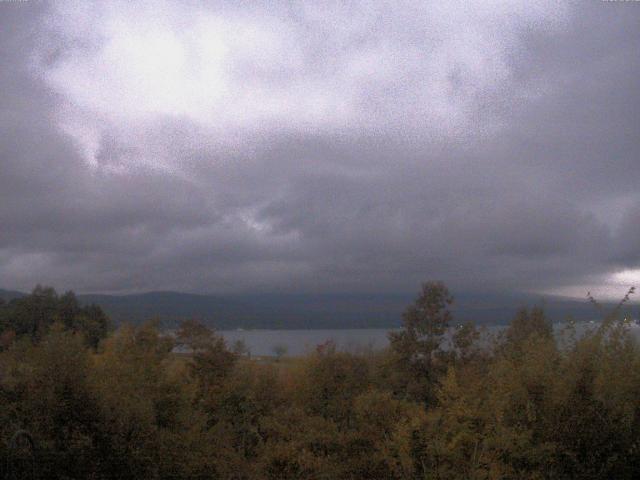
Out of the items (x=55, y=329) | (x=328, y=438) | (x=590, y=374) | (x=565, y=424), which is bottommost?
(x=328, y=438)

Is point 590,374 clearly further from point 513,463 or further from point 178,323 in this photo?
point 178,323

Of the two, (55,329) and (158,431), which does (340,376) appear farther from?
(55,329)

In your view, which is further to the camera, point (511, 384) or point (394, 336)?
point (394, 336)

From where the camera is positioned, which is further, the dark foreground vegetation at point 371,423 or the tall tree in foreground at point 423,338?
the tall tree in foreground at point 423,338

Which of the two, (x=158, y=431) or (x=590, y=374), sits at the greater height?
(x=590, y=374)

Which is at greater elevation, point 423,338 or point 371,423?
point 423,338

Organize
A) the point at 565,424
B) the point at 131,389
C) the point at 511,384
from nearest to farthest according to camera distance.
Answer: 1. the point at 565,424
2. the point at 511,384
3. the point at 131,389

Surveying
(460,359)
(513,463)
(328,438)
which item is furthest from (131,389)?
(460,359)

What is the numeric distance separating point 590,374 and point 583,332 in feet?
5.21

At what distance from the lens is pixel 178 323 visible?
92.2 feet

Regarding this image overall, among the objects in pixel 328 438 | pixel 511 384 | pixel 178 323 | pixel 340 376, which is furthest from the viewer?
pixel 178 323

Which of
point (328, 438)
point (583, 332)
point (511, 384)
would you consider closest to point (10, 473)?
point (328, 438)

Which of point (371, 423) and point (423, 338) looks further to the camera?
point (423, 338)

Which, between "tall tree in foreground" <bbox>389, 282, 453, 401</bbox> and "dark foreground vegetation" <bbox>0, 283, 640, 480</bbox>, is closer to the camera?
"dark foreground vegetation" <bbox>0, 283, 640, 480</bbox>
